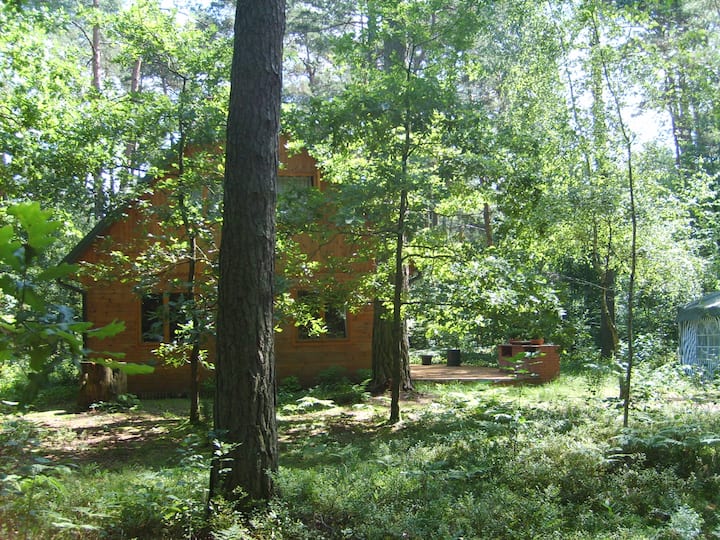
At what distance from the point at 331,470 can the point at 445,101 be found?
18.3 ft

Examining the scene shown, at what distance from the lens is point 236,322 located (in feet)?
16.3

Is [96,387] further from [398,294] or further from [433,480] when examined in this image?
[433,480]

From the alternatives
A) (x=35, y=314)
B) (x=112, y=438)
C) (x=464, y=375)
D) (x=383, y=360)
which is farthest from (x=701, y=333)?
(x=35, y=314)

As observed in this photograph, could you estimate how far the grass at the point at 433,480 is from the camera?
4.46 meters

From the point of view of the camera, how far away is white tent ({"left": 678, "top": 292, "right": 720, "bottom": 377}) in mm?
14383

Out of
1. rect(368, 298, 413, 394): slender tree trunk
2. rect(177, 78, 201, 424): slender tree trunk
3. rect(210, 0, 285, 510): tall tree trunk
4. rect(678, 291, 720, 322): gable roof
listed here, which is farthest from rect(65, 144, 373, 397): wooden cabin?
rect(210, 0, 285, 510): tall tree trunk

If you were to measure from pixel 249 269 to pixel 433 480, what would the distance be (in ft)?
8.62

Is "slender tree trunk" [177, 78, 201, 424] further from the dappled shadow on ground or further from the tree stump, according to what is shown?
the tree stump

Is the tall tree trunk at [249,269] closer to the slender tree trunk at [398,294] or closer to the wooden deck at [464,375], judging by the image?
the slender tree trunk at [398,294]

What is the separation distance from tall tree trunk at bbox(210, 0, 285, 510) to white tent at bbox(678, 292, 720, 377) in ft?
41.1

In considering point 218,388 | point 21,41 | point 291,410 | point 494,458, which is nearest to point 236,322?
point 218,388

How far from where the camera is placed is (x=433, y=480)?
5.67m

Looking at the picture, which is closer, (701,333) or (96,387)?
(96,387)

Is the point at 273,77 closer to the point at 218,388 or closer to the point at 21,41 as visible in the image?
the point at 218,388
